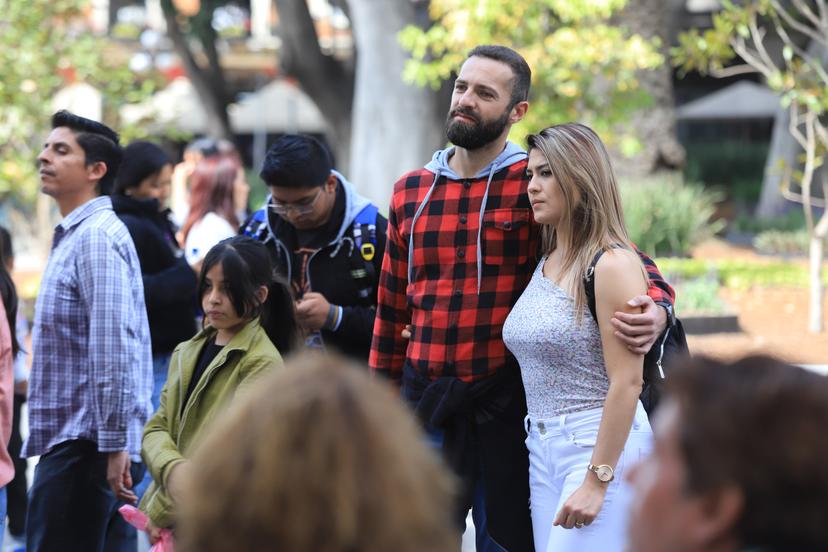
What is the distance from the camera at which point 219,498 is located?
159 cm

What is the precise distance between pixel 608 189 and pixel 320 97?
15.7 m

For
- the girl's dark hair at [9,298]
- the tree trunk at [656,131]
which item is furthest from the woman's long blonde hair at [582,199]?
the tree trunk at [656,131]

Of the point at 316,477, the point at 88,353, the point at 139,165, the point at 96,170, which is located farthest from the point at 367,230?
the point at 316,477

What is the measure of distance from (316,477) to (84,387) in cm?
299

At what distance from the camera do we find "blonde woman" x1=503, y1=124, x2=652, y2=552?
3.46 m

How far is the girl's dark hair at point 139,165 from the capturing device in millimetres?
5695

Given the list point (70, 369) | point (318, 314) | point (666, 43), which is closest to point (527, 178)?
point (318, 314)

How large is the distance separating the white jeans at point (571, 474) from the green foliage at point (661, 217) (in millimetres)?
12019

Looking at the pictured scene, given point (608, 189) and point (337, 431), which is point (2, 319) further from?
point (337, 431)

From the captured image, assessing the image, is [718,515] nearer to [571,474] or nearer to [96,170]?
[571,474]

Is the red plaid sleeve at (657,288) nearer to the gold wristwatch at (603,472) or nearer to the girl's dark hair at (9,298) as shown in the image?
the gold wristwatch at (603,472)

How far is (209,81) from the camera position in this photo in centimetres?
2377

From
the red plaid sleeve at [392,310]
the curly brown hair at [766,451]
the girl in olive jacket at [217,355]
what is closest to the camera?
the curly brown hair at [766,451]

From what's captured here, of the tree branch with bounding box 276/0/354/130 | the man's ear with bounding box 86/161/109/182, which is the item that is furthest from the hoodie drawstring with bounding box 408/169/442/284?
the tree branch with bounding box 276/0/354/130
